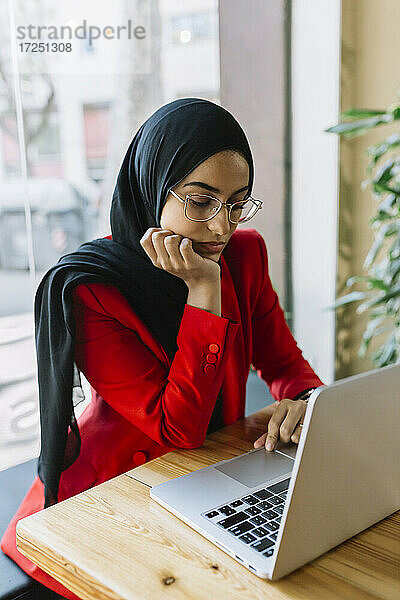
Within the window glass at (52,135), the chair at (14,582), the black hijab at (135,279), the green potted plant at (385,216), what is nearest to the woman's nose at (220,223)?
the black hijab at (135,279)

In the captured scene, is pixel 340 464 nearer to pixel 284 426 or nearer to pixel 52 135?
pixel 284 426

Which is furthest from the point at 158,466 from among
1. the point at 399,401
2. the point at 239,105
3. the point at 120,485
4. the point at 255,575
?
the point at 239,105

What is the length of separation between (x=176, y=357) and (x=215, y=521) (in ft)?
1.26

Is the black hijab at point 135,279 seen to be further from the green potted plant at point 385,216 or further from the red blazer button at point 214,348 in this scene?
the green potted plant at point 385,216

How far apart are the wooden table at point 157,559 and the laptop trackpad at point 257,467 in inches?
5.6

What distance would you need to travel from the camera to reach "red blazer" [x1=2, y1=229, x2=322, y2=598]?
1.20 m

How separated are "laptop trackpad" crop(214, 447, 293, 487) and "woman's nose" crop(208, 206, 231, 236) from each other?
0.41m

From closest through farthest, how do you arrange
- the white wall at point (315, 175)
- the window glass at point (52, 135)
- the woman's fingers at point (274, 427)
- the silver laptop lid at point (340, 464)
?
the silver laptop lid at point (340, 464) < the woman's fingers at point (274, 427) < the window glass at point (52, 135) < the white wall at point (315, 175)

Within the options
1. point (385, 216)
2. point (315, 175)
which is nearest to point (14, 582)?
point (385, 216)

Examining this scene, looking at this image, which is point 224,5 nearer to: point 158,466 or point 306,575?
point 158,466

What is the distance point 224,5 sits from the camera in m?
2.71

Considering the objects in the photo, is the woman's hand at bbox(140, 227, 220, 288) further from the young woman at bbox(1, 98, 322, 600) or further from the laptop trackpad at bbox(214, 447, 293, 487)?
the laptop trackpad at bbox(214, 447, 293, 487)

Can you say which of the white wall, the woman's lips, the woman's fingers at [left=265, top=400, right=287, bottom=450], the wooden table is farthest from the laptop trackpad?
the white wall

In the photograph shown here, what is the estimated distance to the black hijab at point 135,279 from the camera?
1.24 metres
